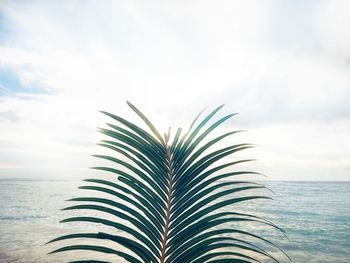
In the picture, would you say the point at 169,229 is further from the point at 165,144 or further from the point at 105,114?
the point at 105,114

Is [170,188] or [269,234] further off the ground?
[170,188]

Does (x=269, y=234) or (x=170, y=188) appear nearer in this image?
(x=170, y=188)

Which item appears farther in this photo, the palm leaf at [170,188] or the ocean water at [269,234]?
the ocean water at [269,234]

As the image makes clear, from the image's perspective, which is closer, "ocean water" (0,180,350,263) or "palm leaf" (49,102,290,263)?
"palm leaf" (49,102,290,263)

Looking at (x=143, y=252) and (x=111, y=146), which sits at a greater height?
(x=111, y=146)

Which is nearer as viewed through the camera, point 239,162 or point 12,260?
point 239,162

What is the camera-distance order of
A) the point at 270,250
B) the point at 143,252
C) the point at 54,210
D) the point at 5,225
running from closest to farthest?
1. the point at 143,252
2. the point at 270,250
3. the point at 5,225
4. the point at 54,210

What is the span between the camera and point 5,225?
2127cm

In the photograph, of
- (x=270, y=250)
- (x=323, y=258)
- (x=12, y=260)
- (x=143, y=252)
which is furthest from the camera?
(x=270, y=250)

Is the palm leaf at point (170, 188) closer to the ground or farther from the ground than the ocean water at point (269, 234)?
farther from the ground

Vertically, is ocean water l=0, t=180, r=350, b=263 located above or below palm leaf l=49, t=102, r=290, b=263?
below

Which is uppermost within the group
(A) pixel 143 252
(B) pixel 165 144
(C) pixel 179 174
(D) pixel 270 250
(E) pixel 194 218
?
(B) pixel 165 144

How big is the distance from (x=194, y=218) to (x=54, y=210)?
3236cm

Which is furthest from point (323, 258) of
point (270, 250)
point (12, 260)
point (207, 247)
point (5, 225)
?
point (5, 225)
